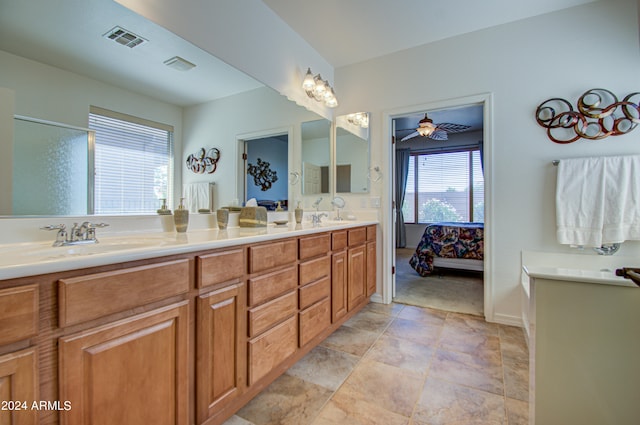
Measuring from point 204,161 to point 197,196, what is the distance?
9.1 inches

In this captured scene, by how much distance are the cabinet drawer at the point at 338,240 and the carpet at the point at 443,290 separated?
1222mm

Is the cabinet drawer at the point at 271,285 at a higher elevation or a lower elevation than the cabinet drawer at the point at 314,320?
higher

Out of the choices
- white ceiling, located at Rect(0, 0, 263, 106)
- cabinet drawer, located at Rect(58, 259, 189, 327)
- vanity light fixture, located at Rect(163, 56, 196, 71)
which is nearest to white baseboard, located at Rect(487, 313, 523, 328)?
cabinet drawer, located at Rect(58, 259, 189, 327)

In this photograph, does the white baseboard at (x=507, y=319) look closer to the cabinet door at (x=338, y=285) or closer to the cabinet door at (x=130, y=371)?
the cabinet door at (x=338, y=285)

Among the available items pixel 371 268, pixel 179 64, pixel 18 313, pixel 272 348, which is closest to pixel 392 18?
pixel 179 64

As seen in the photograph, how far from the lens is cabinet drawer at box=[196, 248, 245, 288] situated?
3.71 feet

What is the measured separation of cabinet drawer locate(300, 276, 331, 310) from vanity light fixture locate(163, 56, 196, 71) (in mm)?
1493

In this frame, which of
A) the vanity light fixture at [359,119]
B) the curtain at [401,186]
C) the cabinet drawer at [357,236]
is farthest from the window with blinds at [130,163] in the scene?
the curtain at [401,186]

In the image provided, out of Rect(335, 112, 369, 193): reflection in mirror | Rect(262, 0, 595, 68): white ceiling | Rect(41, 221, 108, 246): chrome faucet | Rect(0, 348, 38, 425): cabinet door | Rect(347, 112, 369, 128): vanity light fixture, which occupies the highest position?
Rect(262, 0, 595, 68): white ceiling

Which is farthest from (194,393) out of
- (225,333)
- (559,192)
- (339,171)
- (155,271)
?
(559,192)

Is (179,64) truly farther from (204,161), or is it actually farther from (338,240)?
(338,240)

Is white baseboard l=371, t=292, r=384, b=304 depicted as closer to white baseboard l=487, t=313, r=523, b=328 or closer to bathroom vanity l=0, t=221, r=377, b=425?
white baseboard l=487, t=313, r=523, b=328

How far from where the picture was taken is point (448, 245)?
3996mm

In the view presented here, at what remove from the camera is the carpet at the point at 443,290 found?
290cm
